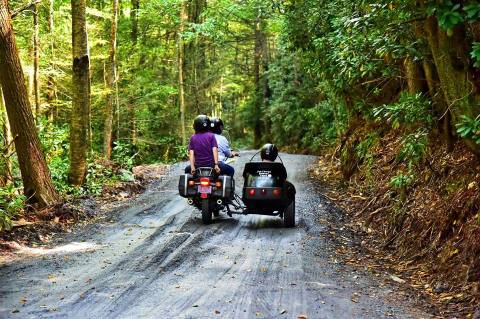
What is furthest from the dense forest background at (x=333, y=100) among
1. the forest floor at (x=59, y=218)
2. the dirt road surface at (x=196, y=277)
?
the dirt road surface at (x=196, y=277)

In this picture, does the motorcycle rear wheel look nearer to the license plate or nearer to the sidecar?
the license plate

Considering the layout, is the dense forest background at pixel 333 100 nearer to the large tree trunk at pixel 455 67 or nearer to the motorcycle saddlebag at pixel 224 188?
the large tree trunk at pixel 455 67

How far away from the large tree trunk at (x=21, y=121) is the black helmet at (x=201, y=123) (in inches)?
134

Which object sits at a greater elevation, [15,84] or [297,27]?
[297,27]

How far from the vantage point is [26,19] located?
55.5ft

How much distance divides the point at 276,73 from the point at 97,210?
18.7 metres

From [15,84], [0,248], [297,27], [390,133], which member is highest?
[297,27]

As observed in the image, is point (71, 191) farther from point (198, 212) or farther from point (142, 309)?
point (142, 309)

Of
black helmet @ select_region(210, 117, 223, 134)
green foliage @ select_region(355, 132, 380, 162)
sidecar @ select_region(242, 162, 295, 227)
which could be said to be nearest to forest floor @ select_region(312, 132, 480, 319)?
sidecar @ select_region(242, 162, 295, 227)

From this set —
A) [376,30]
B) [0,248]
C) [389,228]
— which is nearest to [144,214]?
[0,248]

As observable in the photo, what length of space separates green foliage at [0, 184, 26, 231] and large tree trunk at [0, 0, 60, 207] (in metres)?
0.50

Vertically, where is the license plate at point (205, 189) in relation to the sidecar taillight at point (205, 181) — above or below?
below

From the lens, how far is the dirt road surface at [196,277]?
5203 millimetres

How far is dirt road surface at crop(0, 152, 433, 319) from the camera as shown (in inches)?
205
